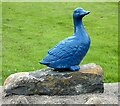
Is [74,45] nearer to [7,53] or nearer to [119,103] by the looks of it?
[119,103]

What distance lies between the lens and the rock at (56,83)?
7.38m

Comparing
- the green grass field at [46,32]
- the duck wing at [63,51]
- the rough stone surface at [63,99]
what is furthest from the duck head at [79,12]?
the green grass field at [46,32]

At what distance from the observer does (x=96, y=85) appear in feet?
24.6

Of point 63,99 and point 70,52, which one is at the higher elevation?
point 70,52

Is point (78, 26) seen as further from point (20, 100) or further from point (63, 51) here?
point (20, 100)

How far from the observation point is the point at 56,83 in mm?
7379

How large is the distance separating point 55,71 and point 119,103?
120cm

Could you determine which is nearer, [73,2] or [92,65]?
[92,65]

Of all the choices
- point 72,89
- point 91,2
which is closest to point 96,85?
point 72,89

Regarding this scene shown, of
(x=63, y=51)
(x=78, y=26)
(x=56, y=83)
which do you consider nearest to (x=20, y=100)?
(x=56, y=83)

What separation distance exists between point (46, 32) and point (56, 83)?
667cm

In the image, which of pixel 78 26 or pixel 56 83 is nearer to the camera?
pixel 56 83

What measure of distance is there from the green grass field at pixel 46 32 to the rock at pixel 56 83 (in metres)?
2.27

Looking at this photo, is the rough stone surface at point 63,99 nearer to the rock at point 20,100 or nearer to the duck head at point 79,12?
the rock at point 20,100
